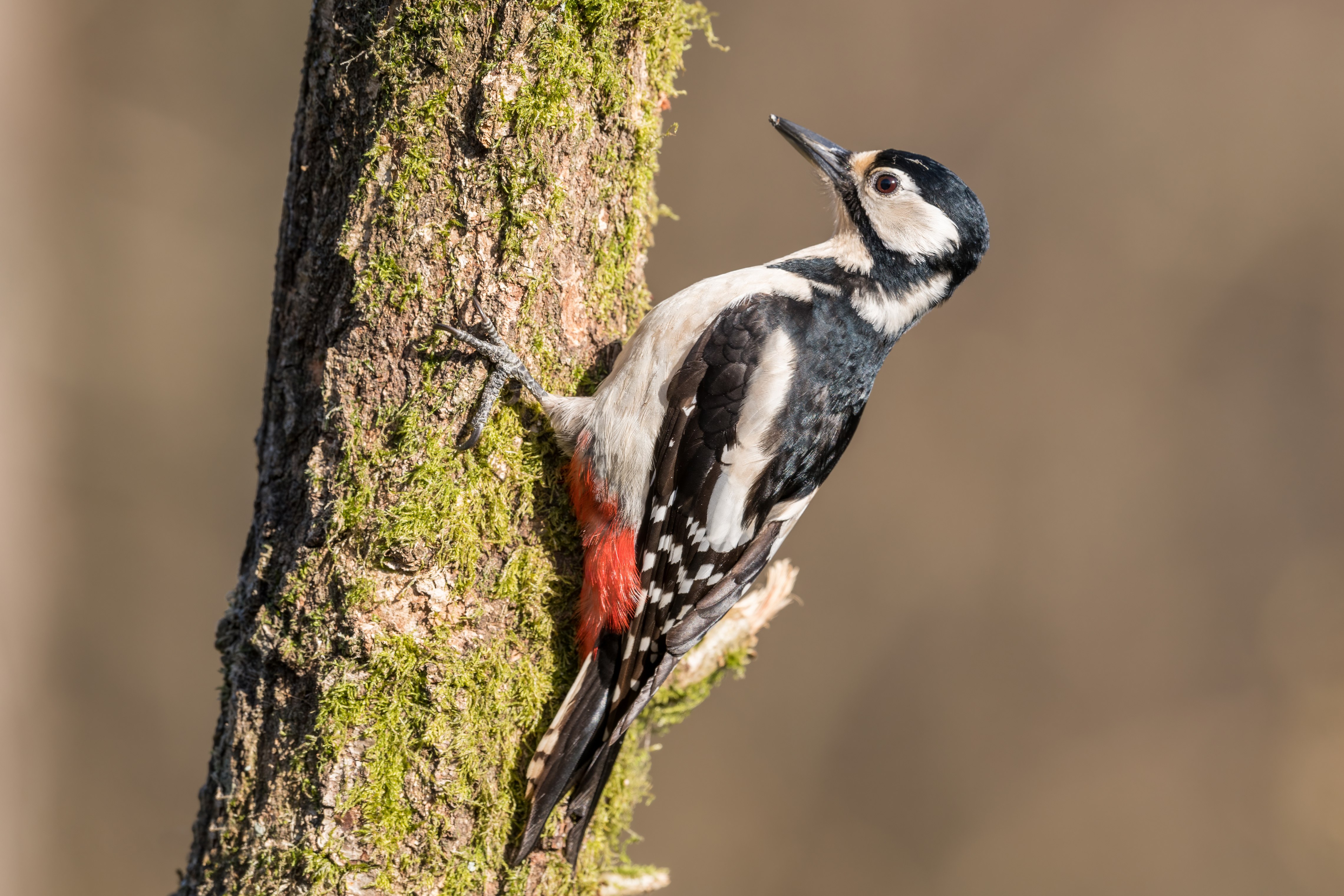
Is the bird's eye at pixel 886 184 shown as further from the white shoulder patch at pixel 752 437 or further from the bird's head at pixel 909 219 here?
the white shoulder patch at pixel 752 437

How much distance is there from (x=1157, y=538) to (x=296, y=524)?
4.80 meters

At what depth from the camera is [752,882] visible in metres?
5.27

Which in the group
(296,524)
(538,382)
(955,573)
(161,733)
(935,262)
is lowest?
(161,733)

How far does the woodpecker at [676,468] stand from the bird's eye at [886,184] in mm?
402

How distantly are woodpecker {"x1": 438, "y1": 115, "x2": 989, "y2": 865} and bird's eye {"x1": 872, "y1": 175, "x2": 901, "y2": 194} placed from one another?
1.32 feet

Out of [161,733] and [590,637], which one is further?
[161,733]

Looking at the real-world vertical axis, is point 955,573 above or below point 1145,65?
below

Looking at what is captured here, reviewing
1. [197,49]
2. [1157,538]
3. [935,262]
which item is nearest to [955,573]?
[1157,538]

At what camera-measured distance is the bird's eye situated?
2387 mm

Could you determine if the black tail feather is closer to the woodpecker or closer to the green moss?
the woodpecker

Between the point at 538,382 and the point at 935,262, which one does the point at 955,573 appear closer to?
the point at 935,262

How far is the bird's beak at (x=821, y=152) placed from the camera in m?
2.55

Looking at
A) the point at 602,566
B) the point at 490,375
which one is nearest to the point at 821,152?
the point at 490,375

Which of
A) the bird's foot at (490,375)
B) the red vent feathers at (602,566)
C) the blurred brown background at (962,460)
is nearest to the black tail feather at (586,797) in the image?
the red vent feathers at (602,566)
